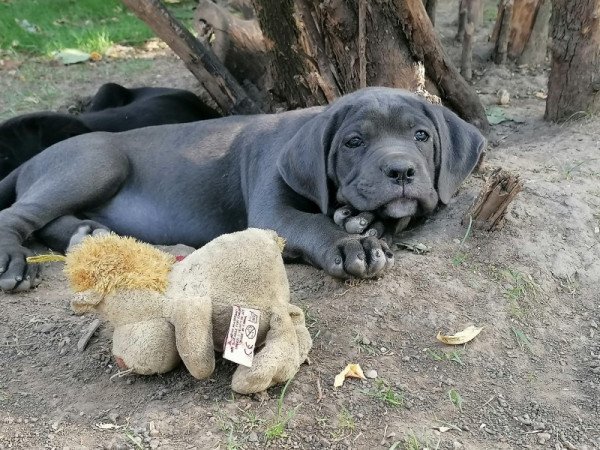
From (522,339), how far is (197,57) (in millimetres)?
4166

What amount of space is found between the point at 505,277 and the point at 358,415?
1.39m

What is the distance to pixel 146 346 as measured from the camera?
2943 mm

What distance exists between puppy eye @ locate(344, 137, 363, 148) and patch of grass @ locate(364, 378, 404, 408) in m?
1.73

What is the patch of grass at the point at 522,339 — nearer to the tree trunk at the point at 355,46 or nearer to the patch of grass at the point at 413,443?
the patch of grass at the point at 413,443

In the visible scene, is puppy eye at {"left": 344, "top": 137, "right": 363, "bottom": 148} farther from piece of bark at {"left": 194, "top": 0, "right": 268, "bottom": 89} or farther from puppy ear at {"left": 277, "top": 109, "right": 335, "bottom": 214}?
piece of bark at {"left": 194, "top": 0, "right": 268, "bottom": 89}

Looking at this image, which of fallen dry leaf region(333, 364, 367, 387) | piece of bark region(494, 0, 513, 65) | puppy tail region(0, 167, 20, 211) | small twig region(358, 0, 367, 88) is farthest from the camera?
piece of bark region(494, 0, 513, 65)

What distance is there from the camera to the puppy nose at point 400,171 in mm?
4059

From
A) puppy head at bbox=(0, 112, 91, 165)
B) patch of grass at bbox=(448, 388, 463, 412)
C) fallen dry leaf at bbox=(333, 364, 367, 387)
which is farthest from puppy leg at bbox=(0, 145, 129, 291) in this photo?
patch of grass at bbox=(448, 388, 463, 412)

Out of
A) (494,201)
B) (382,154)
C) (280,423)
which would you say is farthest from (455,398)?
(382,154)

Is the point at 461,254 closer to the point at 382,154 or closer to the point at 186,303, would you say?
the point at 382,154

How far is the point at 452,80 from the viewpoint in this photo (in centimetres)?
595

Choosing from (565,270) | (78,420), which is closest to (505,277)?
(565,270)

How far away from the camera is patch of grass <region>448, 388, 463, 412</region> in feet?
9.86

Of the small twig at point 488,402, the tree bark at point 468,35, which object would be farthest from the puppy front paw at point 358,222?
the tree bark at point 468,35
